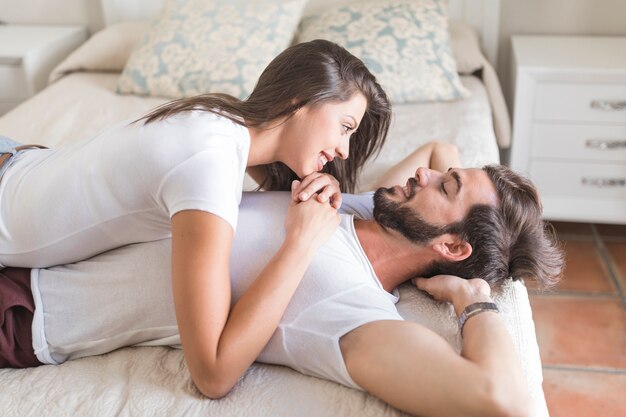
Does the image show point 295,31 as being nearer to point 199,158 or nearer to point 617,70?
point 617,70

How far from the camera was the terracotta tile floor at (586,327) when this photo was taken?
82.7 inches

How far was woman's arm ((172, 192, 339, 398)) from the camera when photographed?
1209 millimetres

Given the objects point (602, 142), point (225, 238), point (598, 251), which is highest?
point (225, 238)

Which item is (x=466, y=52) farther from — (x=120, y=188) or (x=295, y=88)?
(x=120, y=188)

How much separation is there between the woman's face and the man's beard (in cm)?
14

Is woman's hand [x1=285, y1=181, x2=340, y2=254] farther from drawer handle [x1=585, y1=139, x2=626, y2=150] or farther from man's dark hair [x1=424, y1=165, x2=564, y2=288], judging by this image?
drawer handle [x1=585, y1=139, x2=626, y2=150]

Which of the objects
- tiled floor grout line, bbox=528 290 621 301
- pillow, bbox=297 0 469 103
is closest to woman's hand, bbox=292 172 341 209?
pillow, bbox=297 0 469 103

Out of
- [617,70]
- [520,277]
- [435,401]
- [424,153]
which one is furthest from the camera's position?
[617,70]

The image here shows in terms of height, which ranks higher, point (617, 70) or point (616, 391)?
point (617, 70)

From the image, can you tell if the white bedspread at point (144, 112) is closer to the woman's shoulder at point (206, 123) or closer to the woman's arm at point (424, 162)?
the woman's arm at point (424, 162)

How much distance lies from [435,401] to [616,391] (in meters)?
1.18

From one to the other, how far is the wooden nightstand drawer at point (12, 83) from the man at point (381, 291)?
190 cm

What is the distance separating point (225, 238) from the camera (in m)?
1.23

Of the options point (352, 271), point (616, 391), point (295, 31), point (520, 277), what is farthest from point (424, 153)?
point (295, 31)
